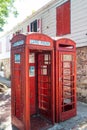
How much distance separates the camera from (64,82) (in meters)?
6.89

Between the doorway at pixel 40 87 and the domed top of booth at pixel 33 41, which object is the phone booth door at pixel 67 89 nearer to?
the doorway at pixel 40 87

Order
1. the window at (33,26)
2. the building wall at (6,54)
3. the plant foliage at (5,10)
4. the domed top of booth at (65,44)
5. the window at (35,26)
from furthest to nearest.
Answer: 1. the building wall at (6,54)
2. the window at (33,26)
3. the window at (35,26)
4. the plant foliage at (5,10)
5. the domed top of booth at (65,44)

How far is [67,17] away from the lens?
1060 centimetres

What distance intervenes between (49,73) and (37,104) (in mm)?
1472

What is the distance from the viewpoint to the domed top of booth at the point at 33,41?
18.3ft

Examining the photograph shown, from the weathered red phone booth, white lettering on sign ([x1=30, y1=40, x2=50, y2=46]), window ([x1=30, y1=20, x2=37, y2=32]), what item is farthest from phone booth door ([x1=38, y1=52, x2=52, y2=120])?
window ([x1=30, y1=20, x2=37, y2=32])

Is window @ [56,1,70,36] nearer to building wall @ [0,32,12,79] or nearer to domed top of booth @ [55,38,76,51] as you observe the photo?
domed top of booth @ [55,38,76,51]

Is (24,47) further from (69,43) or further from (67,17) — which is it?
(67,17)

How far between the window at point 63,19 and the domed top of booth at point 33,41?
4712 millimetres

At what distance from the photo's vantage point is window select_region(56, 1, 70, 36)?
1057 centimetres

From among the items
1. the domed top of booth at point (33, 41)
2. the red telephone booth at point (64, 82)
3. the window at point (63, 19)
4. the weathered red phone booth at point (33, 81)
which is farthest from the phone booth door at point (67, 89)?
the window at point (63, 19)

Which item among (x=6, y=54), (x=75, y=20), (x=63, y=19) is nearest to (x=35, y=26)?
(x=63, y=19)

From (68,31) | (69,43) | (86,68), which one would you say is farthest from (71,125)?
(68,31)

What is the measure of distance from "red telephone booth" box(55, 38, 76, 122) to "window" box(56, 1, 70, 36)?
3.65 meters
